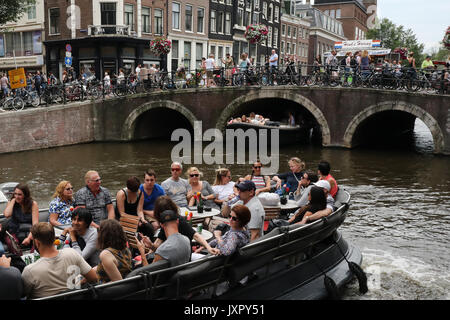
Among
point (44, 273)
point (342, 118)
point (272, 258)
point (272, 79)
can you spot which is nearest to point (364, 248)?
point (272, 258)

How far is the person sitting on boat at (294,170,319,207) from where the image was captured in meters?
6.79

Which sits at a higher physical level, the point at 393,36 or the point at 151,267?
A: the point at 393,36

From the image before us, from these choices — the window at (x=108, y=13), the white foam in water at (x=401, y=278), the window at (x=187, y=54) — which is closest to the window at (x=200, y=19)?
the window at (x=187, y=54)

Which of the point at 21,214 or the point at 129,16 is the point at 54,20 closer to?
the point at 129,16

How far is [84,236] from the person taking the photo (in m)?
4.78

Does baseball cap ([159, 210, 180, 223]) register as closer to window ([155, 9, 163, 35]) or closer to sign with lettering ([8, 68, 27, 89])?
sign with lettering ([8, 68, 27, 89])

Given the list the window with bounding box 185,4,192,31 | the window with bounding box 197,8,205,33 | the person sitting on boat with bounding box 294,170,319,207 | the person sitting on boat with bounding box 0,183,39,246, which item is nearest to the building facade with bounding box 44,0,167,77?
the window with bounding box 185,4,192,31

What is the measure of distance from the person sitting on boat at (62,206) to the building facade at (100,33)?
21595 millimetres

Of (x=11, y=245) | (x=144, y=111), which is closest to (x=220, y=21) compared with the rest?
(x=144, y=111)

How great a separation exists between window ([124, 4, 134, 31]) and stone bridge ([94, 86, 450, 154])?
22.2ft

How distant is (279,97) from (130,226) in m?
15.4

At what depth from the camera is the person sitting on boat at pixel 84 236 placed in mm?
4609

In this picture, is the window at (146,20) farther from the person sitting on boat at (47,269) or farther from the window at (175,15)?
the person sitting on boat at (47,269)

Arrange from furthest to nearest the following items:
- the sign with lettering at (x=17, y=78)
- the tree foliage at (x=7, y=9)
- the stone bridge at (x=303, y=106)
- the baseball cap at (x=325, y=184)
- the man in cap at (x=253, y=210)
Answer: the tree foliage at (x=7, y=9), the stone bridge at (x=303, y=106), the sign with lettering at (x=17, y=78), the baseball cap at (x=325, y=184), the man in cap at (x=253, y=210)
